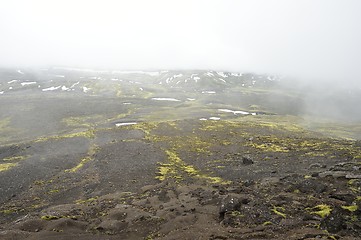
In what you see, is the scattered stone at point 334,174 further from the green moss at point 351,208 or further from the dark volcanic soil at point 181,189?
the green moss at point 351,208

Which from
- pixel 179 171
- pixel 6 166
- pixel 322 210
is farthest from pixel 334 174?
pixel 6 166

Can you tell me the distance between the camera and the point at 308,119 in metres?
125

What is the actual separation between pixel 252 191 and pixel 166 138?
42.3 metres

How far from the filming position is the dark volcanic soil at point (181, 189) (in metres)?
26.1

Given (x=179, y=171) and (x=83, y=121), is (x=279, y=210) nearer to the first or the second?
(x=179, y=171)

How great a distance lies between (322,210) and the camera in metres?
27.1

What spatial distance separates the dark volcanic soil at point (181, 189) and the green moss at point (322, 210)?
0.08 meters

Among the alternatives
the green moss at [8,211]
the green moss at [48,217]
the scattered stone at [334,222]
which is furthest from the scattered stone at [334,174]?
the green moss at [8,211]

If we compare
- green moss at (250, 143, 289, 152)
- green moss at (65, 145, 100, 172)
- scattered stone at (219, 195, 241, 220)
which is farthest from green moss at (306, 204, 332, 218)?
green moss at (65, 145, 100, 172)

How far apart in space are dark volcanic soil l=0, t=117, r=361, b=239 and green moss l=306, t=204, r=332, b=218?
0.26 feet

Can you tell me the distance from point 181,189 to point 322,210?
1627 centimetres

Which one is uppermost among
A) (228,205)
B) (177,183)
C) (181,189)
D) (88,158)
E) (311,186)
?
(311,186)

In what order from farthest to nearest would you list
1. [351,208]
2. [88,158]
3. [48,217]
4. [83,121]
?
1. [83,121]
2. [88,158]
3. [48,217]
4. [351,208]

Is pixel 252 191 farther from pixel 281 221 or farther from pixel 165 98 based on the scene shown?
pixel 165 98
